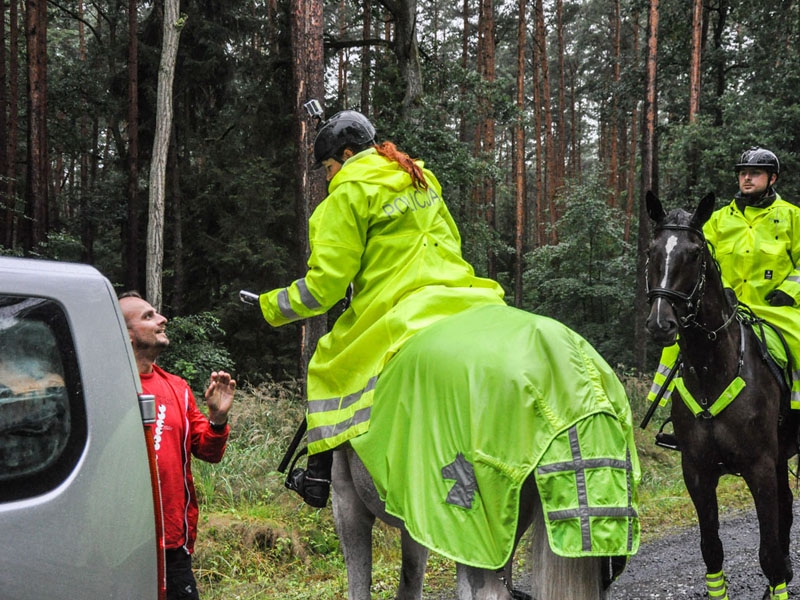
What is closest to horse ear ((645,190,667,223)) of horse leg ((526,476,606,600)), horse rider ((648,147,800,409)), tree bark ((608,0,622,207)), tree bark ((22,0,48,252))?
horse rider ((648,147,800,409))

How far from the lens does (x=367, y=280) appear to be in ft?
12.3

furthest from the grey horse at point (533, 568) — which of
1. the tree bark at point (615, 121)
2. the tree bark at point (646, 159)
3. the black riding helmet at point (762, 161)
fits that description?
the tree bark at point (615, 121)

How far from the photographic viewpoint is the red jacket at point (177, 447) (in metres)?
3.55

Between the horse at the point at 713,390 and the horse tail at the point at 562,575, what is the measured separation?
235cm

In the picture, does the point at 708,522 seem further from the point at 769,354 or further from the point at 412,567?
the point at 412,567

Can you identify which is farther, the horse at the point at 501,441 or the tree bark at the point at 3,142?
the tree bark at the point at 3,142

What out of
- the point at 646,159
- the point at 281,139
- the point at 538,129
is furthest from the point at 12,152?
the point at 538,129

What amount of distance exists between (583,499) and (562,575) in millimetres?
319

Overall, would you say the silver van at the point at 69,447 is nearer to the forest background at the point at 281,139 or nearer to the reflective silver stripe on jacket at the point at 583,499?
the reflective silver stripe on jacket at the point at 583,499

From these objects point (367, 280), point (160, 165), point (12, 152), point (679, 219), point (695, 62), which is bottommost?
point (367, 280)

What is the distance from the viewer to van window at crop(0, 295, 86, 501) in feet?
6.75

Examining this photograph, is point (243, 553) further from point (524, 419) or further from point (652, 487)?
point (652, 487)

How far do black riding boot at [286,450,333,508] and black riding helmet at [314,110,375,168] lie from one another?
62.7 inches

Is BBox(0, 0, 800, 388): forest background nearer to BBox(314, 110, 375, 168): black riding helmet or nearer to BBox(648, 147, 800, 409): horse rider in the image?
BBox(648, 147, 800, 409): horse rider
